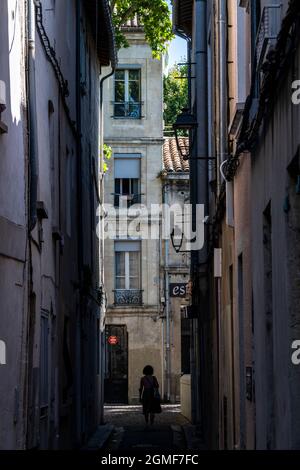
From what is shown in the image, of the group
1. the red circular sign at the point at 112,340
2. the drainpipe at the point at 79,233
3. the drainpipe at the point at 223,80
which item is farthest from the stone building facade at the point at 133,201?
the drainpipe at the point at 223,80

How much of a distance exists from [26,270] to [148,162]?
32.3m

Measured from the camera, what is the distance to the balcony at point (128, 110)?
148 ft

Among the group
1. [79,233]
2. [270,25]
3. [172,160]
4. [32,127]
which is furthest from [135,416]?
[270,25]

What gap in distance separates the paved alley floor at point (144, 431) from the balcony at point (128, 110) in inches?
467

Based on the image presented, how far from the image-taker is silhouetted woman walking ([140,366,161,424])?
2938 cm

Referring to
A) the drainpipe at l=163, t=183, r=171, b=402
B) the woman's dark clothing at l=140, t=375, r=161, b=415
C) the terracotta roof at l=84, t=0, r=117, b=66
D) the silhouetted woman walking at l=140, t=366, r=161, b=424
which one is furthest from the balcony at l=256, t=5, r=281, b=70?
the drainpipe at l=163, t=183, r=171, b=402

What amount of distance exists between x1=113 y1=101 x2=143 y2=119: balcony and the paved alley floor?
11.9 metres

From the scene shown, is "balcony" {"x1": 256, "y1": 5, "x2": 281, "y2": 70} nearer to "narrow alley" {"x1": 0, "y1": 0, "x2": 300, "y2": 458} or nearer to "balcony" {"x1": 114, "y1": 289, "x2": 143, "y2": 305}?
"narrow alley" {"x1": 0, "y1": 0, "x2": 300, "y2": 458}

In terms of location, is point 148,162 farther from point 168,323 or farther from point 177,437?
point 177,437

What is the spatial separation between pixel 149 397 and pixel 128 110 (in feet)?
59.0

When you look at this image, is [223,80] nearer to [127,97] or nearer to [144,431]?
[144,431]

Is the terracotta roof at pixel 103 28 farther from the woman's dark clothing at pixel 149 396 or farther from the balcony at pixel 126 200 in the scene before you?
the balcony at pixel 126 200

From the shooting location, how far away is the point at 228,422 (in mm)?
16125

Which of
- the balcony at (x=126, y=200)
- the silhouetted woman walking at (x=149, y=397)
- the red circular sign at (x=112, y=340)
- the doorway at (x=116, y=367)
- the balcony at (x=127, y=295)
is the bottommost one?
the silhouetted woman walking at (x=149, y=397)
